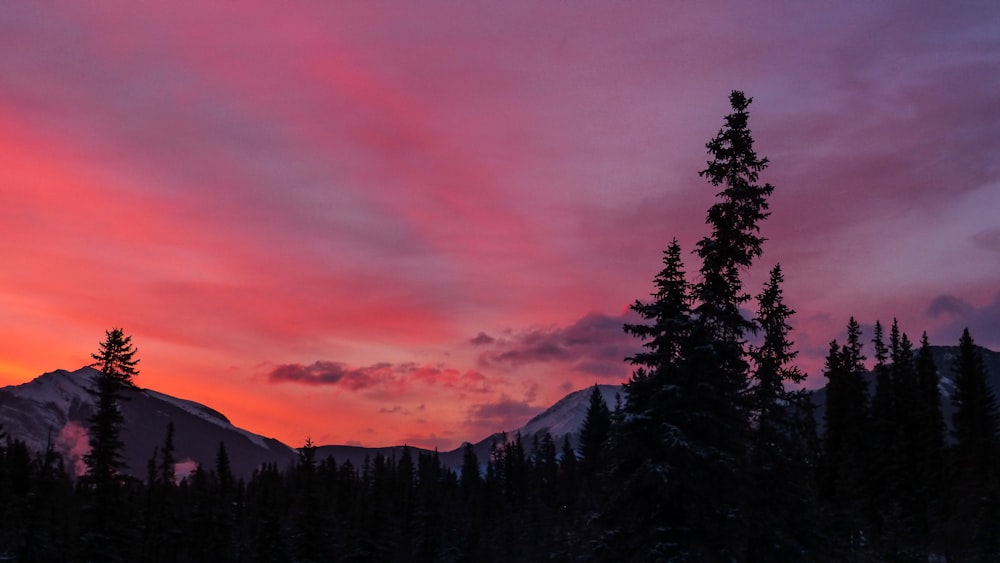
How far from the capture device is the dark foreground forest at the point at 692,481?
2648 centimetres

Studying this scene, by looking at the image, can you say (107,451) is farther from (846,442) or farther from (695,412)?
(846,442)

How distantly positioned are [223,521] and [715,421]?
92.1m

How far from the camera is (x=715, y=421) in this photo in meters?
26.5

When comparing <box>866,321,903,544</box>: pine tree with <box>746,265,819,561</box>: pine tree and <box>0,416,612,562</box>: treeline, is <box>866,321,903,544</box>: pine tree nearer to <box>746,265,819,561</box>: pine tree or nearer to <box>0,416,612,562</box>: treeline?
<box>0,416,612,562</box>: treeline

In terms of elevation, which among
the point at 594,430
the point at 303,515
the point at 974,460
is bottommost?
the point at 303,515

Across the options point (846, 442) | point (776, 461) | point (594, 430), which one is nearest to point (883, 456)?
point (846, 442)

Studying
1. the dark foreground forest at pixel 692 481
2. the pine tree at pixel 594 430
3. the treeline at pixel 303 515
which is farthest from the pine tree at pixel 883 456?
the pine tree at pixel 594 430

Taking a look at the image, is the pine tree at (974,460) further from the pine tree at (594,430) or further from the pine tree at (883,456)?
the pine tree at (594,430)

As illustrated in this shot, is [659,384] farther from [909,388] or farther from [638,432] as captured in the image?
[909,388]

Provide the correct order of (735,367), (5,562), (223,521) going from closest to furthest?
(735,367)
(5,562)
(223,521)

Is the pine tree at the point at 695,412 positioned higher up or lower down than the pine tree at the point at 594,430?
lower down

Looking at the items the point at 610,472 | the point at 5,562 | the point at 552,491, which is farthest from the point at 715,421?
the point at 552,491

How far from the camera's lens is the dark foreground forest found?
86.9ft

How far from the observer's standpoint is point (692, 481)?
84.1 feet
